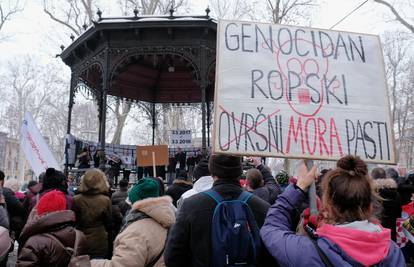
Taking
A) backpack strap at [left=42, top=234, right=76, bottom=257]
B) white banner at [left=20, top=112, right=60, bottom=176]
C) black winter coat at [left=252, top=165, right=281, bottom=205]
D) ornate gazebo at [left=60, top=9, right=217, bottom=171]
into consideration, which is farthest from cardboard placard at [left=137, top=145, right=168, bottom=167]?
backpack strap at [left=42, top=234, right=76, bottom=257]

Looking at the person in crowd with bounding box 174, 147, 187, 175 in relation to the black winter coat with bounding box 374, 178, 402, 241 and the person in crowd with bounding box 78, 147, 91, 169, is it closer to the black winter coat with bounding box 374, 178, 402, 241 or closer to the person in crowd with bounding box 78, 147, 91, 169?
the person in crowd with bounding box 78, 147, 91, 169

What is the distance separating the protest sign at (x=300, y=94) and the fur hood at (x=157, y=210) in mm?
864

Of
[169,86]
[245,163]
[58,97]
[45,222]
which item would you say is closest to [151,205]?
[45,222]

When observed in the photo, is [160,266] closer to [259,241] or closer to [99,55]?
[259,241]

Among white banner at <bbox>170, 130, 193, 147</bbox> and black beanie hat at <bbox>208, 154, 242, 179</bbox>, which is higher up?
white banner at <bbox>170, 130, 193, 147</bbox>

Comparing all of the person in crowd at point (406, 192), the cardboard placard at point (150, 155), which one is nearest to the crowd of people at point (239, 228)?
the person in crowd at point (406, 192)

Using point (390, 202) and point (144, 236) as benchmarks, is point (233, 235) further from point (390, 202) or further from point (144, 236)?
point (390, 202)

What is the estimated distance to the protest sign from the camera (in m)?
2.60

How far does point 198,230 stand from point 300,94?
1.19 m

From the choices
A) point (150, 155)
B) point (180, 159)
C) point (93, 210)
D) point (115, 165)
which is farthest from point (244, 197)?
point (180, 159)

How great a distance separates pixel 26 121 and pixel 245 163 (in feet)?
20.7

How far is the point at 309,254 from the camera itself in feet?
5.74

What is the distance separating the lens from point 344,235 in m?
1.71

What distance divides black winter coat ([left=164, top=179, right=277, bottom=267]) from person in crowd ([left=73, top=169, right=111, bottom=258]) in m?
2.46
